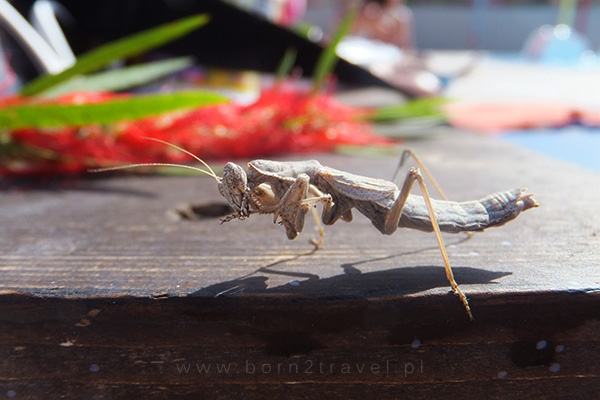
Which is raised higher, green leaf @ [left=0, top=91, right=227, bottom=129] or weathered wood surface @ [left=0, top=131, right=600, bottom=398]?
green leaf @ [left=0, top=91, right=227, bottom=129]

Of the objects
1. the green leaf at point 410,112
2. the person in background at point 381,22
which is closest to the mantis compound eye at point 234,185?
the green leaf at point 410,112

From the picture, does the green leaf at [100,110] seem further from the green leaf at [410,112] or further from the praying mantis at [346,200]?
the green leaf at [410,112]

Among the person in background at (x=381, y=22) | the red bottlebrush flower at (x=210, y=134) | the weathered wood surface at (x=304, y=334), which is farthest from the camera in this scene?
the person in background at (x=381, y=22)

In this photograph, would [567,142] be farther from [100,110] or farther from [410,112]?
[100,110]

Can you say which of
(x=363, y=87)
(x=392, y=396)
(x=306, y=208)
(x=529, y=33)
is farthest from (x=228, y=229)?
(x=529, y=33)

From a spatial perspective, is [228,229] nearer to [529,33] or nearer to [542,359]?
[542,359]

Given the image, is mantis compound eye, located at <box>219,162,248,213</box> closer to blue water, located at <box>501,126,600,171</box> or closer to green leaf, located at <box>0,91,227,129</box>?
green leaf, located at <box>0,91,227,129</box>

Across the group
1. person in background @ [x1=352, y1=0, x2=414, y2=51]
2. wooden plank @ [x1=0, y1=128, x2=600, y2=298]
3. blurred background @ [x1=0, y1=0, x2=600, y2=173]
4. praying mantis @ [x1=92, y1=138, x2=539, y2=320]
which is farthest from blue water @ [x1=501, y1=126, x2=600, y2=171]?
person in background @ [x1=352, y1=0, x2=414, y2=51]

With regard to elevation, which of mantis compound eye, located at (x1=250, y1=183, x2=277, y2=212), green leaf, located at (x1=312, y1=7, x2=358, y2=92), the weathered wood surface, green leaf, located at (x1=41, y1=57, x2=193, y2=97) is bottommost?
the weathered wood surface

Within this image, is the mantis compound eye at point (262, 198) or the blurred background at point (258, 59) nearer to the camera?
the mantis compound eye at point (262, 198)
